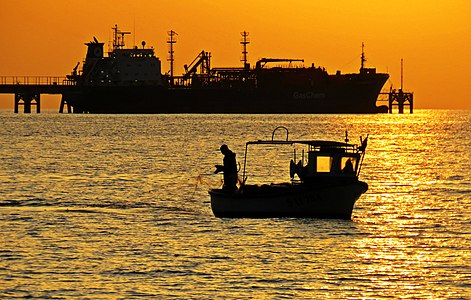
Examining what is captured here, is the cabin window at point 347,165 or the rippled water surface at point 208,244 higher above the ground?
the cabin window at point 347,165

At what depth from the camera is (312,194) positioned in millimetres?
39750

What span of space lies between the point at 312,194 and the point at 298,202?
53 cm

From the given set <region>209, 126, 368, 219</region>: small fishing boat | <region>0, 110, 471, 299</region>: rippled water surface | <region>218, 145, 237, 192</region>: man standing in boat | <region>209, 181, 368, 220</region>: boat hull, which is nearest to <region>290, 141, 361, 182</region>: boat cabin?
<region>209, 126, 368, 219</region>: small fishing boat

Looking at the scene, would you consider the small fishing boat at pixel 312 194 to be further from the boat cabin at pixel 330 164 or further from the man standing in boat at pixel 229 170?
the man standing in boat at pixel 229 170

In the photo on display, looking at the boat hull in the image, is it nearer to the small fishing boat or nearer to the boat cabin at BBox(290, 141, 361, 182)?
the small fishing boat

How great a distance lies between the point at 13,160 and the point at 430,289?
185ft

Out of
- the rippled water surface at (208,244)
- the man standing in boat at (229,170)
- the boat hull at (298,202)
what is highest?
the man standing in boat at (229,170)

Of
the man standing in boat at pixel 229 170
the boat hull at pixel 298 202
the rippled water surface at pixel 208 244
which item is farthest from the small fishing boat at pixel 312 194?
the rippled water surface at pixel 208 244

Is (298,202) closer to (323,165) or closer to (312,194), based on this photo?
(312,194)

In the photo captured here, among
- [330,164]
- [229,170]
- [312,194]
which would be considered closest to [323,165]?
[330,164]

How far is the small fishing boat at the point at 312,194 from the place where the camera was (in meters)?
39.7

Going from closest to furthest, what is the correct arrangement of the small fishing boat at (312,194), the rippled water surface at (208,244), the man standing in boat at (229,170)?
the rippled water surface at (208,244), the small fishing boat at (312,194), the man standing in boat at (229,170)

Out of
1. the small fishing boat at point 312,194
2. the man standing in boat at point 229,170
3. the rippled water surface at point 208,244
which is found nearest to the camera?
the rippled water surface at point 208,244

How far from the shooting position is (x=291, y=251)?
112 feet
